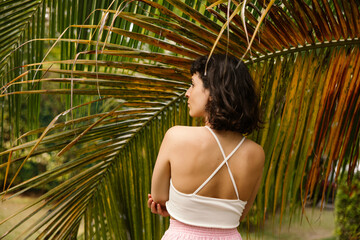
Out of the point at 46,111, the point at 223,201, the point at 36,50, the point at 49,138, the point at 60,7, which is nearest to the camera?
the point at 223,201

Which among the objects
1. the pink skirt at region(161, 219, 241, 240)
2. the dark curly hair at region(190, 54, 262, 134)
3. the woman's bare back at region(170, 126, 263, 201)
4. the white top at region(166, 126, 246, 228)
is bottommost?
the pink skirt at region(161, 219, 241, 240)

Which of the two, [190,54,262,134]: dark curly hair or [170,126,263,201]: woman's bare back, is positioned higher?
[190,54,262,134]: dark curly hair

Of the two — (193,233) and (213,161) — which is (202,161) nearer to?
(213,161)

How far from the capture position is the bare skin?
1.58 m

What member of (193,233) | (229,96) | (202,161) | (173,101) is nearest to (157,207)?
(193,233)

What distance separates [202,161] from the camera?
1.58 m

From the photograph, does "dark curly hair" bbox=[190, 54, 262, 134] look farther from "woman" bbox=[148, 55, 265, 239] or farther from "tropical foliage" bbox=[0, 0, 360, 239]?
"tropical foliage" bbox=[0, 0, 360, 239]

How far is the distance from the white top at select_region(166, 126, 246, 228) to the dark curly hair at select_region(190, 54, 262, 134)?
0.21ft

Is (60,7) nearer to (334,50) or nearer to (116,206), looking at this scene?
(116,206)

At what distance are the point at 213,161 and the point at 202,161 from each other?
0.13 ft

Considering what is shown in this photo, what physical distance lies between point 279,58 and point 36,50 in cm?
160

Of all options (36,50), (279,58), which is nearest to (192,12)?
(279,58)

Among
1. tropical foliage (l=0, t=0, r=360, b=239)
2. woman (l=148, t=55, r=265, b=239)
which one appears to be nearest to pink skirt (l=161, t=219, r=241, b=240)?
woman (l=148, t=55, r=265, b=239)

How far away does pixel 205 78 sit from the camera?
1.69 metres
